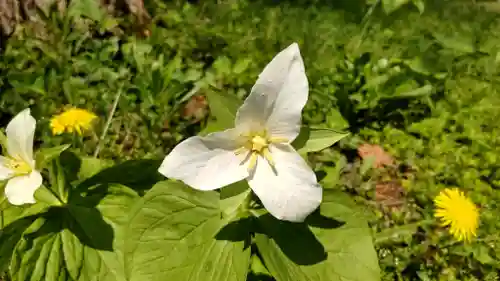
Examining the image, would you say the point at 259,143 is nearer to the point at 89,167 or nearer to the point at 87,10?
the point at 89,167

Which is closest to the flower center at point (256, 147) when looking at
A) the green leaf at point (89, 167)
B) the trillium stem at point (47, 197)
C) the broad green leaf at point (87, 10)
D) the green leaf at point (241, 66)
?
the trillium stem at point (47, 197)

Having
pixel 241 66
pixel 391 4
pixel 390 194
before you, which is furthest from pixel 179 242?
pixel 391 4

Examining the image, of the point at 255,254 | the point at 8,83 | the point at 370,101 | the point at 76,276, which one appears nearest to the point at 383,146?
the point at 370,101

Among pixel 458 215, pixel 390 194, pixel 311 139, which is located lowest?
pixel 390 194

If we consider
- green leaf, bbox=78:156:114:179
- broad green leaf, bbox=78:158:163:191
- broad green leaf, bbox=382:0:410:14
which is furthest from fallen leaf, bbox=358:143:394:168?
green leaf, bbox=78:156:114:179

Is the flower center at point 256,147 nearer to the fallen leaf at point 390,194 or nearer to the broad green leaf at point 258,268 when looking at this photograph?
the broad green leaf at point 258,268

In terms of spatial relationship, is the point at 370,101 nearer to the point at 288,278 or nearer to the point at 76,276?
the point at 288,278

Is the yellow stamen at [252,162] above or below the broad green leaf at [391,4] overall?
above
